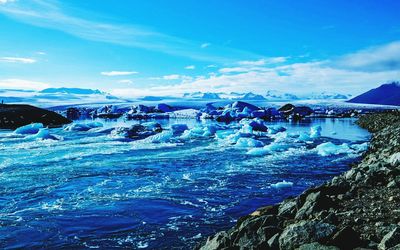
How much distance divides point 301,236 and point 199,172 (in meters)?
8.71

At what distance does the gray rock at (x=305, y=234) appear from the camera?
4.71 meters

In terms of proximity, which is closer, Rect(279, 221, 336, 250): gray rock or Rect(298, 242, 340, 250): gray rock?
Rect(298, 242, 340, 250): gray rock

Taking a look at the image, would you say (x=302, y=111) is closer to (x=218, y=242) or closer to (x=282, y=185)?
(x=282, y=185)

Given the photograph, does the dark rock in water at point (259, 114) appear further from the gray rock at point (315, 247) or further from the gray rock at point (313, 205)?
the gray rock at point (315, 247)

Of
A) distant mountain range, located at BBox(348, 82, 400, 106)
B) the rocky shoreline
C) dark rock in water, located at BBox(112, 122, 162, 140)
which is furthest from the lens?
distant mountain range, located at BBox(348, 82, 400, 106)

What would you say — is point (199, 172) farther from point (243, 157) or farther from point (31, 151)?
point (31, 151)

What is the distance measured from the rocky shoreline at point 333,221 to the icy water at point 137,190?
4.96 feet

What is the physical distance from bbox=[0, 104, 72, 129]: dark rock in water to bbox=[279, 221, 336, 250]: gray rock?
128 feet

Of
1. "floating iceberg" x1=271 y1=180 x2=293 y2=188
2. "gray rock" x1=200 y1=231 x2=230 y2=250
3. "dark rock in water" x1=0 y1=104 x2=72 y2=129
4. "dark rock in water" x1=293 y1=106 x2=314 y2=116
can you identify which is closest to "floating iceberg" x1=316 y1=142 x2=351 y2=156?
"floating iceberg" x1=271 y1=180 x2=293 y2=188

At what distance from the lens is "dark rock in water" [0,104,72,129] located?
135 ft

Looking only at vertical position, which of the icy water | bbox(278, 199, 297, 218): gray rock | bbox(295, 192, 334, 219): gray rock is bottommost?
the icy water

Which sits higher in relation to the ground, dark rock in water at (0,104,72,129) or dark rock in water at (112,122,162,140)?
dark rock in water at (0,104,72,129)

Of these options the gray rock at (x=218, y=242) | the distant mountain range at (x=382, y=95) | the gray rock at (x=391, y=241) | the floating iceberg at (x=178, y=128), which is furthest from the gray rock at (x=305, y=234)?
the distant mountain range at (x=382, y=95)

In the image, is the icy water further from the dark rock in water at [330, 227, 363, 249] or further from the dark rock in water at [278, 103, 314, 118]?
the dark rock in water at [278, 103, 314, 118]
